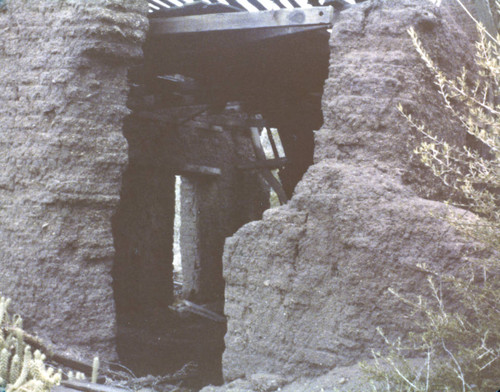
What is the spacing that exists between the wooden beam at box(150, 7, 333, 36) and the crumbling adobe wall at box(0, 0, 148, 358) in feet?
1.78

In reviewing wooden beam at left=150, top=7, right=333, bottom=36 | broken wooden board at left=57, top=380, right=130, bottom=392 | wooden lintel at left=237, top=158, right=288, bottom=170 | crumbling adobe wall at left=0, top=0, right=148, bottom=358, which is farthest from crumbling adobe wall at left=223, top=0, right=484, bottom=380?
wooden lintel at left=237, top=158, right=288, bottom=170

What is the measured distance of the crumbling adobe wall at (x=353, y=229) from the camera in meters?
3.27

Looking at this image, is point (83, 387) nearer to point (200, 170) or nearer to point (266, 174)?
point (200, 170)

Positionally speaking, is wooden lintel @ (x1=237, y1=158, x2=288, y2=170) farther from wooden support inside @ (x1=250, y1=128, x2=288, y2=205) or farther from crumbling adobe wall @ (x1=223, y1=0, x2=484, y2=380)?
crumbling adobe wall @ (x1=223, y1=0, x2=484, y2=380)

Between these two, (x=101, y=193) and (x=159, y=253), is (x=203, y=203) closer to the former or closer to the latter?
(x=159, y=253)

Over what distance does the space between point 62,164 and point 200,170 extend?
4.47m

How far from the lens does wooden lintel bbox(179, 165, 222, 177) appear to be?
27.3 feet

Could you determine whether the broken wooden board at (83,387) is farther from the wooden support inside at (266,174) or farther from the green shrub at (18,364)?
the wooden support inside at (266,174)

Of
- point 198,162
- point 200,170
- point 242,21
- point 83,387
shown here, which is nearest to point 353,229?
point 83,387

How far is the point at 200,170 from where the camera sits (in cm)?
854

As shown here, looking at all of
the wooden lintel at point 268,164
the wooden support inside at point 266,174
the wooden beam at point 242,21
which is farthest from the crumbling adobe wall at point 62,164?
the wooden lintel at point 268,164

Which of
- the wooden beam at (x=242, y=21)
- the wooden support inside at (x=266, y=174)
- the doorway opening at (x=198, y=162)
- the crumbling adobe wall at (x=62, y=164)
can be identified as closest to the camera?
the crumbling adobe wall at (x=62, y=164)

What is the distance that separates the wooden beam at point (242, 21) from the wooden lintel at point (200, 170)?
11.6 ft

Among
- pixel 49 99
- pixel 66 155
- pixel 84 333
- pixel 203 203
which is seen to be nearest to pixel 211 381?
pixel 84 333
